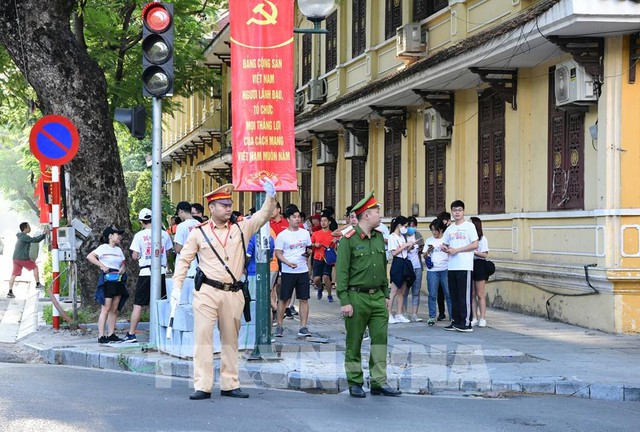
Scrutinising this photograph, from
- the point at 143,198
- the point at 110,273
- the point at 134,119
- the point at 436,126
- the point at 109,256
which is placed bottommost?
the point at 110,273

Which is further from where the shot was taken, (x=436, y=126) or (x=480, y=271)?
(x=436, y=126)

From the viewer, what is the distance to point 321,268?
21.1 m

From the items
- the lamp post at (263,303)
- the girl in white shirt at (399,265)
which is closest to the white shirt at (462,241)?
the girl in white shirt at (399,265)

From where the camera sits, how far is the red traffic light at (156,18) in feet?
41.0

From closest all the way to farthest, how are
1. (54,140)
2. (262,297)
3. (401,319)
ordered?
1. (262,297)
2. (54,140)
3. (401,319)

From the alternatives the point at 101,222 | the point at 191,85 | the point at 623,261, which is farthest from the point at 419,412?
the point at 191,85

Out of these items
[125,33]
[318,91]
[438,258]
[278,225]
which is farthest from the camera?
[318,91]

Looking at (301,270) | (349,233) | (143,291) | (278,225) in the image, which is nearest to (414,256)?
(278,225)

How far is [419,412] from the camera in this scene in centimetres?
904

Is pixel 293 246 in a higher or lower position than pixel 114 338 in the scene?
higher

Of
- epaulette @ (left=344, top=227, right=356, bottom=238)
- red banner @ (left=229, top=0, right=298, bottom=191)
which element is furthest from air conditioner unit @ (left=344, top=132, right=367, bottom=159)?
epaulette @ (left=344, top=227, right=356, bottom=238)

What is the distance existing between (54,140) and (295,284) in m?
3.78

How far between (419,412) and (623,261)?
6.38 meters

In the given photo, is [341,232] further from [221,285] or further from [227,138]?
[227,138]
